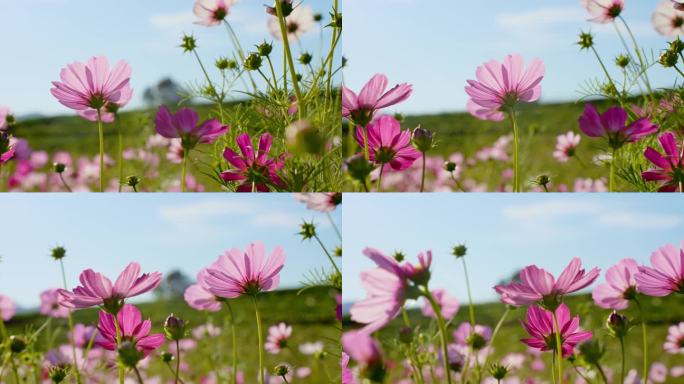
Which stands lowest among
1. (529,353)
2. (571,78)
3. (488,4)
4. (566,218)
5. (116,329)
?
(529,353)

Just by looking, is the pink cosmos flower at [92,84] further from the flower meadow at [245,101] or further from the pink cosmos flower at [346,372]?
the pink cosmos flower at [346,372]

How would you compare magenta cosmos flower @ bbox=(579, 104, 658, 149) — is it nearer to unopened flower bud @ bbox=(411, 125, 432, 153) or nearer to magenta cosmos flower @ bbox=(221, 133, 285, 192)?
unopened flower bud @ bbox=(411, 125, 432, 153)

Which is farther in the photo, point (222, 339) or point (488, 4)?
point (222, 339)

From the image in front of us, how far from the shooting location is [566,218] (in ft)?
3.35

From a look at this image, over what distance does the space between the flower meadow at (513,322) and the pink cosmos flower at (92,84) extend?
39 cm

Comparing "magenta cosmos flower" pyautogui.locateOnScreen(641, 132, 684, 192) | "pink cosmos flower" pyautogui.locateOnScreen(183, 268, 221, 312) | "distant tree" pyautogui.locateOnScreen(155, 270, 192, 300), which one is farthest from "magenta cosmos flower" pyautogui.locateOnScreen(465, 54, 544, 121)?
"distant tree" pyautogui.locateOnScreen(155, 270, 192, 300)

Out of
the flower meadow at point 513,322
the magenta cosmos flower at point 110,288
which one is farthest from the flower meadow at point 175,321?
the flower meadow at point 513,322

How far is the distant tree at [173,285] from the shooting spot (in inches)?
45.1

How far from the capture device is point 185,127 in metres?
0.83

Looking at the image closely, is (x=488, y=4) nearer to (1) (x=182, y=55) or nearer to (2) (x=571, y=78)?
(2) (x=571, y=78)

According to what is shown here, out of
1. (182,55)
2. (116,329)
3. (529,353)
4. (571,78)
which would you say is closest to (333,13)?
(182,55)

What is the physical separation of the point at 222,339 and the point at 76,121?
643 mm

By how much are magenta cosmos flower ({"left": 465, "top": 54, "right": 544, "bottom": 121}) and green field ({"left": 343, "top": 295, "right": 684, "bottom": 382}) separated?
0.29m

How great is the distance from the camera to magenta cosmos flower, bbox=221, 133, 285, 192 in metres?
0.88
